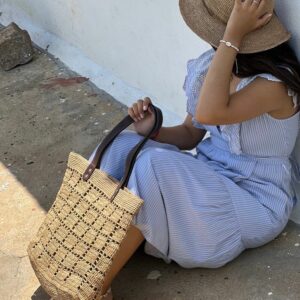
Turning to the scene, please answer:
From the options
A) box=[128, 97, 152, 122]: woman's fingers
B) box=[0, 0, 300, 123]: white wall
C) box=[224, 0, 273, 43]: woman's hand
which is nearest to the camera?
box=[224, 0, 273, 43]: woman's hand

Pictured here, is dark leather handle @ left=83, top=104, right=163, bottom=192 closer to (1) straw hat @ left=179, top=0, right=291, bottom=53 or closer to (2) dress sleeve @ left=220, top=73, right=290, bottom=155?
(2) dress sleeve @ left=220, top=73, right=290, bottom=155

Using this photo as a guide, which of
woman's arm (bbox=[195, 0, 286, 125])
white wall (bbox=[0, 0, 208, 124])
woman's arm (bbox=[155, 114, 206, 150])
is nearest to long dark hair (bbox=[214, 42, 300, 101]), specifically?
woman's arm (bbox=[195, 0, 286, 125])

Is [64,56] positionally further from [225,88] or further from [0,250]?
[225,88]

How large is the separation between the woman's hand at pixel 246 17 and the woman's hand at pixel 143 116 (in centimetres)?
53

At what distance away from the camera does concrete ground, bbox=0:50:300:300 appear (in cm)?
254

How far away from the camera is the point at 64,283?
2381 millimetres

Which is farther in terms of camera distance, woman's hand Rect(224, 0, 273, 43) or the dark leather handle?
the dark leather handle

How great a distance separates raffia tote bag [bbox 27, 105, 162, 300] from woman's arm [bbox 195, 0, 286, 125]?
1.08 ft

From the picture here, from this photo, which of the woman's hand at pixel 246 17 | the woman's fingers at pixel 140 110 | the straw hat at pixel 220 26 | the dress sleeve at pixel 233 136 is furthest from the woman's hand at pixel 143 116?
the woman's hand at pixel 246 17

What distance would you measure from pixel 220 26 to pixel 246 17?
0.47 ft

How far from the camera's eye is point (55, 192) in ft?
11.2

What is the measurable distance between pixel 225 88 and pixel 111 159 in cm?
53

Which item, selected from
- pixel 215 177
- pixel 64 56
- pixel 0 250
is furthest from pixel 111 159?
pixel 64 56

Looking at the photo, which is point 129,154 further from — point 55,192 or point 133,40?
point 133,40
